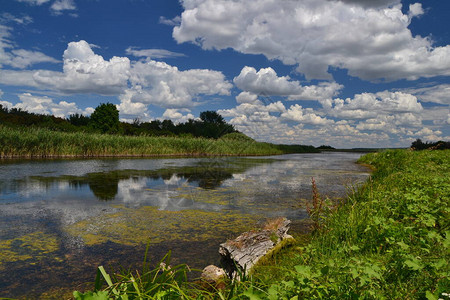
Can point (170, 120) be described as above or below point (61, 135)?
above

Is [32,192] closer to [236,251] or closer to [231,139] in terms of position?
[236,251]

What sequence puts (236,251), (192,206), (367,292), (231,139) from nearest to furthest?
1. (367,292)
2. (236,251)
3. (192,206)
4. (231,139)

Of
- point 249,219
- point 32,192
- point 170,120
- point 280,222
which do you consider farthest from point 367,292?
point 170,120

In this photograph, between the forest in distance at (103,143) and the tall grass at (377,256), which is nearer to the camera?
the tall grass at (377,256)

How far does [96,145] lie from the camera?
63.4ft

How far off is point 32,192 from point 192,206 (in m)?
4.35

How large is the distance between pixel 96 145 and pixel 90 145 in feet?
1.25

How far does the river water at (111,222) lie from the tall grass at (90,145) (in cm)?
847

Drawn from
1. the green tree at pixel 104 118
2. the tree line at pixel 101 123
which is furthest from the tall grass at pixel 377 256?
the green tree at pixel 104 118

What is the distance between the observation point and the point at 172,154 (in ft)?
78.7

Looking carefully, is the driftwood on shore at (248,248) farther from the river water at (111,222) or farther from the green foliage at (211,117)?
the green foliage at (211,117)

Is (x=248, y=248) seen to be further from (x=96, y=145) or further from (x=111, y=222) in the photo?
Result: (x=96, y=145)

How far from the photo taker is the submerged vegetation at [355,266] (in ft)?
5.56

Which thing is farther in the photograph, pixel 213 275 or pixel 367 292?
pixel 213 275
